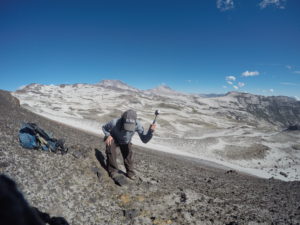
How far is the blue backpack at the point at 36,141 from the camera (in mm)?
9516

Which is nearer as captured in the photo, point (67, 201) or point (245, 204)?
point (67, 201)

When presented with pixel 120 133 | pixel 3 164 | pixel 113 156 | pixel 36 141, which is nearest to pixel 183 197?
pixel 113 156

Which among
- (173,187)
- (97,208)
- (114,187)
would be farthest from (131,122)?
(173,187)

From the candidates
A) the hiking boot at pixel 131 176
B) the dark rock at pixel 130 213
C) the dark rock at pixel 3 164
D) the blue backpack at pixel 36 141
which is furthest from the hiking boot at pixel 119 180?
the dark rock at pixel 3 164

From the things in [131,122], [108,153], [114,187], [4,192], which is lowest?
[114,187]

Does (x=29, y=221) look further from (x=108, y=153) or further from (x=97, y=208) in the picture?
(x=108, y=153)

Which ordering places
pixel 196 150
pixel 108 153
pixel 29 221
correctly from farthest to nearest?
1. pixel 196 150
2. pixel 108 153
3. pixel 29 221

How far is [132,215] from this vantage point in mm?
7613

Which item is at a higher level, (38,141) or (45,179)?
(38,141)

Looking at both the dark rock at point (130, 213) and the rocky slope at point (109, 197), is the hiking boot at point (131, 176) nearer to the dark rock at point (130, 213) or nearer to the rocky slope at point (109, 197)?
the rocky slope at point (109, 197)

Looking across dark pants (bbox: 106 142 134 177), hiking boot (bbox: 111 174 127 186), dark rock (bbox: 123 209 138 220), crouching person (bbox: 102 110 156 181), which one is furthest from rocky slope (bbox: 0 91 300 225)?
crouching person (bbox: 102 110 156 181)

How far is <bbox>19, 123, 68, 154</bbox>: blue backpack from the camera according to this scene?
952 cm

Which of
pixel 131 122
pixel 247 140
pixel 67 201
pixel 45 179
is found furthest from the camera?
pixel 247 140

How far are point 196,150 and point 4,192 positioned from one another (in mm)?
43780
